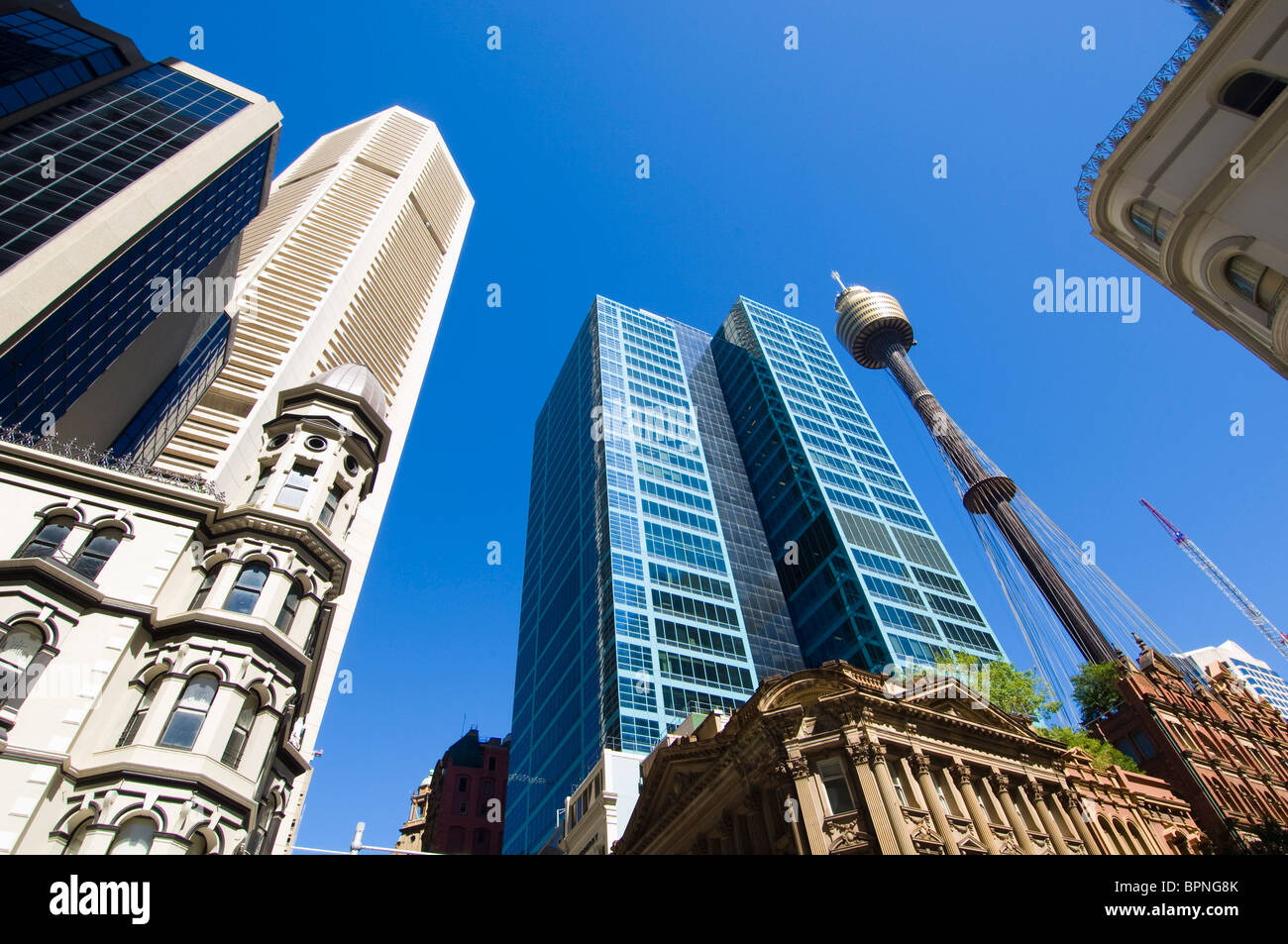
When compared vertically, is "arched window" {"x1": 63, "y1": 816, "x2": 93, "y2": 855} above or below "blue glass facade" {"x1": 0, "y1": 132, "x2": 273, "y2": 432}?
below

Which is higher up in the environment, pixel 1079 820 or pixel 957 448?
pixel 957 448

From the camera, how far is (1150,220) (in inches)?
1241

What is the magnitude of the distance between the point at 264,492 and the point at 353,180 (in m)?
61.0

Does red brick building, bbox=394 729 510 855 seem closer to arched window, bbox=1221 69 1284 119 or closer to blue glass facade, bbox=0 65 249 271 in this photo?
blue glass facade, bbox=0 65 249 271

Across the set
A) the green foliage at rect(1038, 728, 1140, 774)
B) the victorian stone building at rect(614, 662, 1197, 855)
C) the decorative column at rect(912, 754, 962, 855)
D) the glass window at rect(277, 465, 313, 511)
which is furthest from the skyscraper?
the glass window at rect(277, 465, 313, 511)

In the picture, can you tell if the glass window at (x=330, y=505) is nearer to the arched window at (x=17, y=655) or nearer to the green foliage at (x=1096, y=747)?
the arched window at (x=17, y=655)

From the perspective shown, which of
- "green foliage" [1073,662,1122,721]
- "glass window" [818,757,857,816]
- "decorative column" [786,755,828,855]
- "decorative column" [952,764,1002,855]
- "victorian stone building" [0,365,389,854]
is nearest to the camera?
"victorian stone building" [0,365,389,854]

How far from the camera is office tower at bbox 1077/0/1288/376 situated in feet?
79.0

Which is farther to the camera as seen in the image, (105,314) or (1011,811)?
(105,314)

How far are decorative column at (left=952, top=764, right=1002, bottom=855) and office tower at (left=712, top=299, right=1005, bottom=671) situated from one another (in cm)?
4030

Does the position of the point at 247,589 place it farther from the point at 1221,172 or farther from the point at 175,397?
the point at 1221,172

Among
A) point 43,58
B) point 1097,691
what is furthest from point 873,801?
point 43,58

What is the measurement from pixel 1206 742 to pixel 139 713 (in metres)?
62.0
